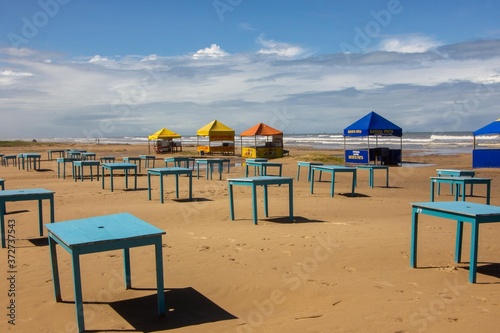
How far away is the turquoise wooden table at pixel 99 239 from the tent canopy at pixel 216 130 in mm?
29806

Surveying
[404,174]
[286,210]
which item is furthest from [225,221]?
[404,174]

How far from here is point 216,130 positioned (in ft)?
114

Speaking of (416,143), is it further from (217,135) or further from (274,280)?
(274,280)

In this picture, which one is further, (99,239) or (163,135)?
(163,135)

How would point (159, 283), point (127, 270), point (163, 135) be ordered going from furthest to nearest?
point (163, 135) < point (127, 270) < point (159, 283)

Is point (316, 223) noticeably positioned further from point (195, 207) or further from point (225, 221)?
point (195, 207)

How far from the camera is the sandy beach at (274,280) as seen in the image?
13.1 feet

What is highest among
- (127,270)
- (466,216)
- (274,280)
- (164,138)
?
(164,138)

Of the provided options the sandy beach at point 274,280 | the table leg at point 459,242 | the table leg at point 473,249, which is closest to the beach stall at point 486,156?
the sandy beach at point 274,280

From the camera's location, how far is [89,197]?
12.0 metres

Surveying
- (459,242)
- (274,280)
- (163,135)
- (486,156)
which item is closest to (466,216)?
(459,242)

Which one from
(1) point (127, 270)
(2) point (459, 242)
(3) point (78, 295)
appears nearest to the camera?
(3) point (78, 295)

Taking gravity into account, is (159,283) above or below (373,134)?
below

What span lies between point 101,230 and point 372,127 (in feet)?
69.1
